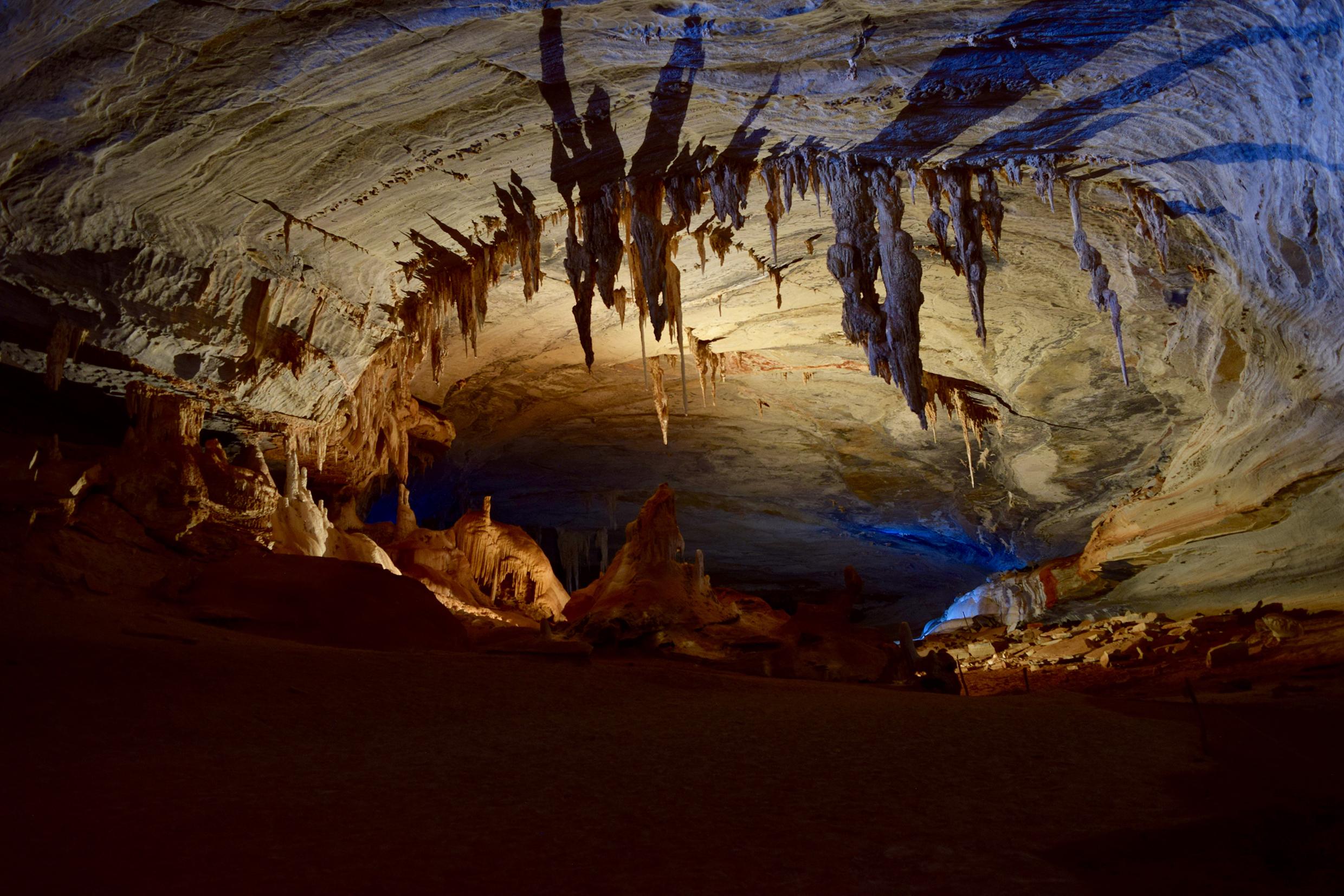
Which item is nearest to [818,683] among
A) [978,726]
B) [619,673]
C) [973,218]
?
[619,673]

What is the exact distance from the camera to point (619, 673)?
684 centimetres

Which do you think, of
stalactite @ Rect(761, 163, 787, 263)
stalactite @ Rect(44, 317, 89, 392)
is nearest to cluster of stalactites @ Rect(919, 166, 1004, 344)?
stalactite @ Rect(761, 163, 787, 263)

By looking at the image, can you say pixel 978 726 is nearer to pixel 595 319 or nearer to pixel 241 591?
pixel 241 591

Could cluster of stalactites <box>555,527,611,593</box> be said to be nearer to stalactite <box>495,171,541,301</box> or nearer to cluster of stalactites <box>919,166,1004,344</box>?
stalactite <box>495,171,541,301</box>

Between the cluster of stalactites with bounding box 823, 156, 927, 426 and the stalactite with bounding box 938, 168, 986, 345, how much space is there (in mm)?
461

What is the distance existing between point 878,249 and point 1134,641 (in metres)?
6.80

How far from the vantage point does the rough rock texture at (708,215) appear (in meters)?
5.83

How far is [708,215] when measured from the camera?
895 centimetres

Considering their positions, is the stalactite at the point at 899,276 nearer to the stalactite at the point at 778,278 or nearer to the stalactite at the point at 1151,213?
the stalactite at the point at 778,278

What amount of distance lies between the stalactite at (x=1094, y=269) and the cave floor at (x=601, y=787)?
13.4 ft

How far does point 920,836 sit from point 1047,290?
8.61 m

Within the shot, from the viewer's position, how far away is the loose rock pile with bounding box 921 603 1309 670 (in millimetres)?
8820

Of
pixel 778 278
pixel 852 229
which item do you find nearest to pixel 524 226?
pixel 778 278

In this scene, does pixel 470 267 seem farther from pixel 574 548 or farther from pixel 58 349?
pixel 574 548
